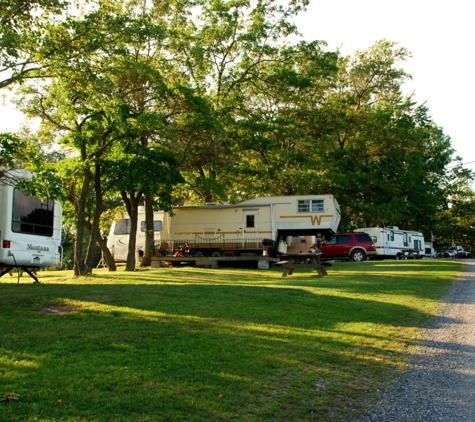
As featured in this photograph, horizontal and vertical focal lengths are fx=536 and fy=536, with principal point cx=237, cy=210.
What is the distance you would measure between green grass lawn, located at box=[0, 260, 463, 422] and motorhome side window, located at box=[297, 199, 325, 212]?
15.0 metres

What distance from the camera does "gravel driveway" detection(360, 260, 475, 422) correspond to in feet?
16.8

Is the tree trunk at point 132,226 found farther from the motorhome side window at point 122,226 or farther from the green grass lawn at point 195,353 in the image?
the green grass lawn at point 195,353

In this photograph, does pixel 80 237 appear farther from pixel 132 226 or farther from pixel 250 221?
pixel 250 221

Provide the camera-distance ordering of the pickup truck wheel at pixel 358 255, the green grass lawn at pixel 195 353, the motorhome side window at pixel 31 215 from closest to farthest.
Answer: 1. the green grass lawn at pixel 195 353
2. the motorhome side window at pixel 31 215
3. the pickup truck wheel at pixel 358 255

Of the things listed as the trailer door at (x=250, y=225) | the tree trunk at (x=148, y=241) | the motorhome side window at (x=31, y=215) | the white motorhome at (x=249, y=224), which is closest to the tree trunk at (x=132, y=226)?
the tree trunk at (x=148, y=241)

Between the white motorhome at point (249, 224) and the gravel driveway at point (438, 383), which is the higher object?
the white motorhome at point (249, 224)

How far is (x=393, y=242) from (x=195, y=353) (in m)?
33.5

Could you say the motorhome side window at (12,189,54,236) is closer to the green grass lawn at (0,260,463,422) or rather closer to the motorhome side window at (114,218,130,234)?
the green grass lawn at (0,260,463,422)

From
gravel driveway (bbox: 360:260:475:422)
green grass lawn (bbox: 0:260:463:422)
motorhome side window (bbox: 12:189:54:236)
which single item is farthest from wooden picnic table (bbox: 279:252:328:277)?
gravel driveway (bbox: 360:260:475:422)

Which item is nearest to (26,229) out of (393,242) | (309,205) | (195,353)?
(195,353)

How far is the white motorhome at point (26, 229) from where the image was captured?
12.9 metres

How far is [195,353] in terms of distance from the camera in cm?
666

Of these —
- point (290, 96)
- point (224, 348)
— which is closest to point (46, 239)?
point (224, 348)

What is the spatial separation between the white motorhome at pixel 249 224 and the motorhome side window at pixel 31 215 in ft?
42.4
